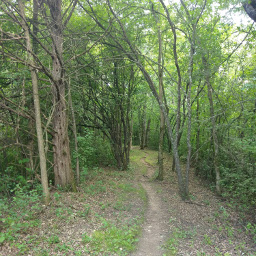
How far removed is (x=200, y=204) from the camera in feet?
28.8

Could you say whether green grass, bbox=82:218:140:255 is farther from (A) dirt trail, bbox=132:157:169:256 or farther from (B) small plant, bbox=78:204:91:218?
(B) small plant, bbox=78:204:91:218

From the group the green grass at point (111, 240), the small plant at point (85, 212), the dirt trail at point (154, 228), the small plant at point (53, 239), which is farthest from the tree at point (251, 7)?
the small plant at point (53, 239)

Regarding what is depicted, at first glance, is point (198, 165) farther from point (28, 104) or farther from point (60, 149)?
point (28, 104)

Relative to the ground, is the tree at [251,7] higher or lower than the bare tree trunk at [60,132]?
higher

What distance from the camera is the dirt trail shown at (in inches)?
Answer: 201

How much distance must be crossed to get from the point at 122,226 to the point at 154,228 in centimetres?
114

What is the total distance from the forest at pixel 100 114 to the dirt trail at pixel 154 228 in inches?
7.6

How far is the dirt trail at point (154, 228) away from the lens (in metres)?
5.11

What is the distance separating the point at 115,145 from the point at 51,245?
989 centimetres

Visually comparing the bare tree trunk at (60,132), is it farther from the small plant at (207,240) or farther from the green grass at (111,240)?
the small plant at (207,240)

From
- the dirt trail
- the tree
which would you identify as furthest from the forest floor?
the tree

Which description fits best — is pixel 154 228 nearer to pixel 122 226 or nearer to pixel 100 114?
pixel 122 226

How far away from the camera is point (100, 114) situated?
46.1 ft

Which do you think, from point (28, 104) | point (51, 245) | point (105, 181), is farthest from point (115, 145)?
point (51, 245)
